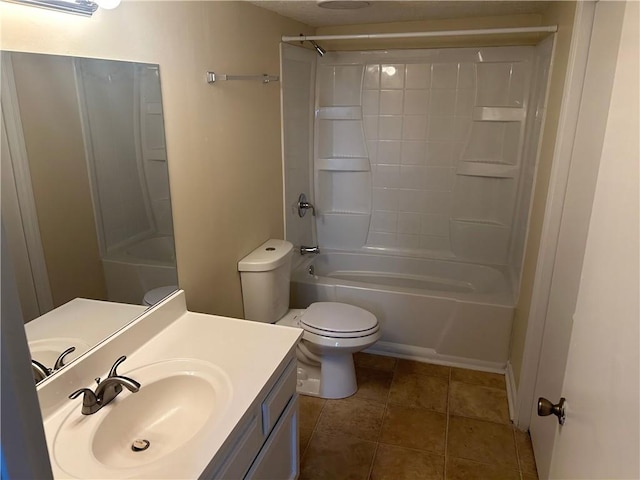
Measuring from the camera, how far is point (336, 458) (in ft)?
7.19

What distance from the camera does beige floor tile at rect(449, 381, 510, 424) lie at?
8.10 feet

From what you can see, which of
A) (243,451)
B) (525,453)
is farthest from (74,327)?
(525,453)

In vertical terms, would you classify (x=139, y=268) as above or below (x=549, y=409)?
above

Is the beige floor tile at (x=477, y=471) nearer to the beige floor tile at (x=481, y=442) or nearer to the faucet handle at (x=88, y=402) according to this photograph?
the beige floor tile at (x=481, y=442)

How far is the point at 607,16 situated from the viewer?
1.50m

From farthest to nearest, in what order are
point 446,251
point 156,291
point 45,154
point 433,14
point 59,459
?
point 446,251
point 433,14
point 156,291
point 45,154
point 59,459

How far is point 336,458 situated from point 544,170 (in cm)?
169

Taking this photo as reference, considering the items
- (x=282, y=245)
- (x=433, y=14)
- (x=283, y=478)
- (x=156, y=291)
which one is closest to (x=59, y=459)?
(x=156, y=291)

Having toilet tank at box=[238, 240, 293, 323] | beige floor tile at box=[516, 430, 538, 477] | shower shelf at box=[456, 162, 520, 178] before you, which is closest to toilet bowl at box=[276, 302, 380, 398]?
toilet tank at box=[238, 240, 293, 323]

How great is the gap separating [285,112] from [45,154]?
176 centimetres

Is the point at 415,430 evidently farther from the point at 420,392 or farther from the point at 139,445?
the point at 139,445

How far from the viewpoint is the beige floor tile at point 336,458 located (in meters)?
2.10

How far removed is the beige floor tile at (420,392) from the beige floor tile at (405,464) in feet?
1.17

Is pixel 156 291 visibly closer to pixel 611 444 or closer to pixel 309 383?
pixel 309 383
